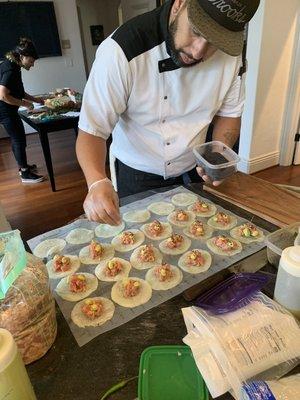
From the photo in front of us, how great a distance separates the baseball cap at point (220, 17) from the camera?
2.60ft

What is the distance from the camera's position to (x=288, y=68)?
2.91 meters

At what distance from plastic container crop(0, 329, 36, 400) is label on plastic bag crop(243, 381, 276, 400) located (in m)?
0.34

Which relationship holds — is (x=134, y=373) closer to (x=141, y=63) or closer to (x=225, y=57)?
(x=141, y=63)

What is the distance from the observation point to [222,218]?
1133 mm

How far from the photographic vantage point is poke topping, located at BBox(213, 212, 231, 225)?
1127mm

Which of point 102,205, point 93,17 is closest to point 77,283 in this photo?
point 102,205

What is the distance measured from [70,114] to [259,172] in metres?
1.97

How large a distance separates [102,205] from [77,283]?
0.23 m

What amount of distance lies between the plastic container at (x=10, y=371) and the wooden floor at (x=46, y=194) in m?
1.92

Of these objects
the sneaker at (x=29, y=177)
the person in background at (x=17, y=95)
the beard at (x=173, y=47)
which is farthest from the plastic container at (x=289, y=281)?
the sneaker at (x=29, y=177)

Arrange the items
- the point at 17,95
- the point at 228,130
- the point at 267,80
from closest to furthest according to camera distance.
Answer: the point at 228,130
the point at 267,80
the point at 17,95

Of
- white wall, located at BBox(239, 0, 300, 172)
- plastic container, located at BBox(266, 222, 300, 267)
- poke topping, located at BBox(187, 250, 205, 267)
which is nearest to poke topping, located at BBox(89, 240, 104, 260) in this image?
poke topping, located at BBox(187, 250, 205, 267)

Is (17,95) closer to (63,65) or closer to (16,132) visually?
(16,132)

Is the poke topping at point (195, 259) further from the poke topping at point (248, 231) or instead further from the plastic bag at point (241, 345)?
the plastic bag at point (241, 345)
